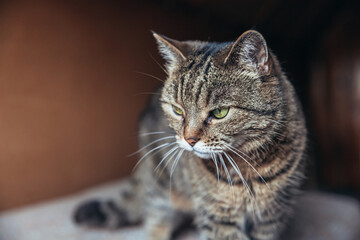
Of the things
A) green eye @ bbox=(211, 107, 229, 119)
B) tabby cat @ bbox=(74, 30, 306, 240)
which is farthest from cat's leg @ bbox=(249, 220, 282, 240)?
green eye @ bbox=(211, 107, 229, 119)

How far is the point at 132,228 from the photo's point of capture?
5.01 feet

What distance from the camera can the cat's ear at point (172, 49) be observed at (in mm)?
957

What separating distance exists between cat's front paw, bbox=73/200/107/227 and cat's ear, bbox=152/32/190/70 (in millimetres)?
801

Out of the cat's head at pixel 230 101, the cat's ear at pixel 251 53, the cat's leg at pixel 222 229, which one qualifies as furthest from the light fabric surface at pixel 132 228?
the cat's ear at pixel 251 53

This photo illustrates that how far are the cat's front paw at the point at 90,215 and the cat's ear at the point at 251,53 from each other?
944mm

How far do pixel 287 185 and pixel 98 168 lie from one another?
121 cm

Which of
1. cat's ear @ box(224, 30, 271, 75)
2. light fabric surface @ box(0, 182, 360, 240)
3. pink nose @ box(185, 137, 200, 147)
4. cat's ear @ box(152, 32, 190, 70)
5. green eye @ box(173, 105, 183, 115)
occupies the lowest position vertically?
light fabric surface @ box(0, 182, 360, 240)

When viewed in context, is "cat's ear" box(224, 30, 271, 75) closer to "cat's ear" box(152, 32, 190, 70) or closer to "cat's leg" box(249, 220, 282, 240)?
"cat's ear" box(152, 32, 190, 70)

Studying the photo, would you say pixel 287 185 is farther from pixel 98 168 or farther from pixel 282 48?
pixel 98 168

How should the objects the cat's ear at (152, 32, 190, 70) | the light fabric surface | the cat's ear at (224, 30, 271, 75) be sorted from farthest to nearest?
1. the light fabric surface
2. the cat's ear at (152, 32, 190, 70)
3. the cat's ear at (224, 30, 271, 75)

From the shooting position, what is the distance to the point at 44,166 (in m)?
1.68

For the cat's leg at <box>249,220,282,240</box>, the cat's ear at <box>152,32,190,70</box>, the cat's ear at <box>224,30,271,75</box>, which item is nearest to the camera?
the cat's ear at <box>224,30,271,75</box>

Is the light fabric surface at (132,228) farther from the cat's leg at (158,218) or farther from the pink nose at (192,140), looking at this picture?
the pink nose at (192,140)

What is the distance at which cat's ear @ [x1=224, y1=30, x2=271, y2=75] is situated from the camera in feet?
2.65
